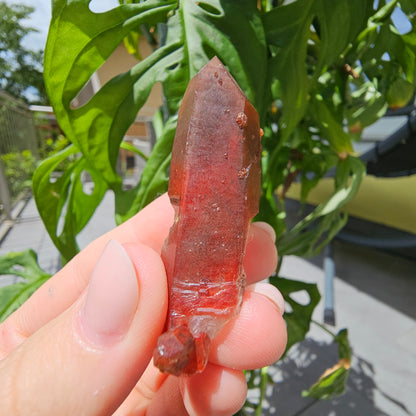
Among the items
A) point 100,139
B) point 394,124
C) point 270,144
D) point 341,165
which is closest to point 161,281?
point 100,139

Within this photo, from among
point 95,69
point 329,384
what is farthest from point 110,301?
point 329,384

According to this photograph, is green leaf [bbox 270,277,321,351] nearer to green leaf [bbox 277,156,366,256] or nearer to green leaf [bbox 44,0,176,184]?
green leaf [bbox 277,156,366,256]

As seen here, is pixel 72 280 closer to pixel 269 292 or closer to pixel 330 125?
pixel 269 292

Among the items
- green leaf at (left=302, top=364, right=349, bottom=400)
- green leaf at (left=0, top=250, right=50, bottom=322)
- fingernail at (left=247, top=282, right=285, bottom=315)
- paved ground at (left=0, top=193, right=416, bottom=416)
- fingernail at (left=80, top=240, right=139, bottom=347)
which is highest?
fingernail at (left=80, top=240, right=139, bottom=347)

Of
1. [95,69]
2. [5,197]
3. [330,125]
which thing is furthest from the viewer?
[5,197]

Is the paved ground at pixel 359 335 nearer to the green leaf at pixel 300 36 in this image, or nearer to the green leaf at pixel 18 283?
the green leaf at pixel 18 283

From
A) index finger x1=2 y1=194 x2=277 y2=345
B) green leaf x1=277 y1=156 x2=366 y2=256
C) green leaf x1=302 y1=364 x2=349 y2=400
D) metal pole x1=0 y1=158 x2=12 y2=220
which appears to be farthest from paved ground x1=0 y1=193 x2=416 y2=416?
index finger x1=2 y1=194 x2=277 y2=345

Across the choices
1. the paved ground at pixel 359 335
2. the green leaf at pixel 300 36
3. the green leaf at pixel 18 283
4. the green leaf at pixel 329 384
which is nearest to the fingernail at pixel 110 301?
the green leaf at pixel 300 36
